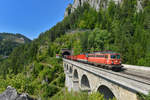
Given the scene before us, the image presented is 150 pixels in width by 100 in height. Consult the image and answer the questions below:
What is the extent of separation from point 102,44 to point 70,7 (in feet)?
340

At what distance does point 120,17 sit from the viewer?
199 feet

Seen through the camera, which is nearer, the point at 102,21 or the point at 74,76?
the point at 74,76

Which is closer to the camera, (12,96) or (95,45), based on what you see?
(12,96)

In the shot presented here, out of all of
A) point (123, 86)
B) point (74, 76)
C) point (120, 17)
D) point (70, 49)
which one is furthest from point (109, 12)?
point (123, 86)

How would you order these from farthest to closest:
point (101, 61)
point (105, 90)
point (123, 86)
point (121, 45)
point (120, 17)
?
point (120, 17)
point (121, 45)
point (101, 61)
point (105, 90)
point (123, 86)

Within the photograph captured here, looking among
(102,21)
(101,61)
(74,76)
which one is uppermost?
(102,21)

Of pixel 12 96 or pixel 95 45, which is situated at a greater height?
pixel 95 45

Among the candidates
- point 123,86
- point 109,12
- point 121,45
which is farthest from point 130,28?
point 123,86

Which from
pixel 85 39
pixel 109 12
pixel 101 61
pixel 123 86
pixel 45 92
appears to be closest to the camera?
pixel 123 86

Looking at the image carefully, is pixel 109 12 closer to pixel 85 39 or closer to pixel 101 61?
pixel 85 39

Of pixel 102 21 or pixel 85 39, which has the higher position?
pixel 102 21

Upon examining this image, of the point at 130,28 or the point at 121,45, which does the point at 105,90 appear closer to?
the point at 121,45

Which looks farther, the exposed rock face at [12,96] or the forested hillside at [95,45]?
the forested hillside at [95,45]

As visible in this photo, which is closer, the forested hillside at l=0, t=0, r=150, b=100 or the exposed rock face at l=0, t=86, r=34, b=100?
the exposed rock face at l=0, t=86, r=34, b=100
